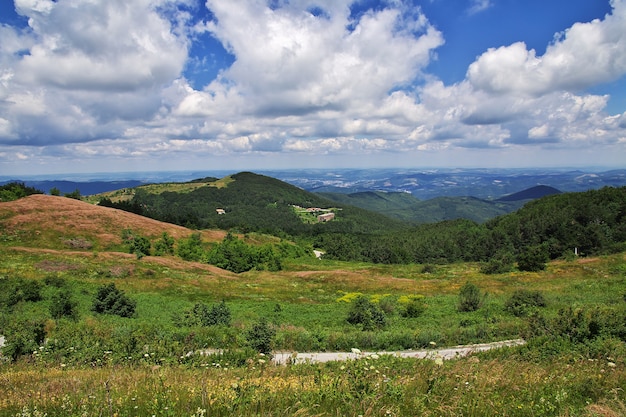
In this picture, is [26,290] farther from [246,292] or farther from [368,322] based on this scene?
[368,322]

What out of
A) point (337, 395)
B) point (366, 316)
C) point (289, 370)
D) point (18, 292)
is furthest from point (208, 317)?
point (337, 395)

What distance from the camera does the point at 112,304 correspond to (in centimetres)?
2266

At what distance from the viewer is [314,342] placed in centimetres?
1659

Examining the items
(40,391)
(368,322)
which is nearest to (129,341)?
(40,391)

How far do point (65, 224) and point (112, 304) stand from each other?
46657 millimetres

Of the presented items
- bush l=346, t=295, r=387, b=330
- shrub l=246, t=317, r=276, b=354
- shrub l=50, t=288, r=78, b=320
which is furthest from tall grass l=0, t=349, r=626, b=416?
shrub l=50, t=288, r=78, b=320

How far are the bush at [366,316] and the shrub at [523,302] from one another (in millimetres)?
9454

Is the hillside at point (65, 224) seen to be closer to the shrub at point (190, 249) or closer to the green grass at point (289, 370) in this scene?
the shrub at point (190, 249)

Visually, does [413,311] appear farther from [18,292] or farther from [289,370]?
[18,292]

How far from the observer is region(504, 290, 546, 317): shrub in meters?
23.5

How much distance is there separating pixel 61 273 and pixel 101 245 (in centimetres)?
2482

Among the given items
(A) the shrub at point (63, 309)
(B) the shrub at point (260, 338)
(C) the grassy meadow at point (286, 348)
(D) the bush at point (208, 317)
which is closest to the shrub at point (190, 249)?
(C) the grassy meadow at point (286, 348)

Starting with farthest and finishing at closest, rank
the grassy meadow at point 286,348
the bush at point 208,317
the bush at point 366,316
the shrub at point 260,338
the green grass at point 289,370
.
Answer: the bush at point 366,316
the bush at point 208,317
the shrub at point 260,338
the grassy meadow at point 286,348
the green grass at point 289,370

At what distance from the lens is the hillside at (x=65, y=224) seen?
176 feet
